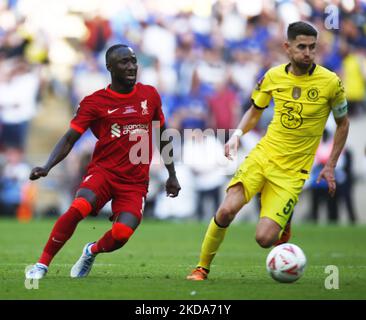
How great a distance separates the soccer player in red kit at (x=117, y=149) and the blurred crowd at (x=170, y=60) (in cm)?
1025

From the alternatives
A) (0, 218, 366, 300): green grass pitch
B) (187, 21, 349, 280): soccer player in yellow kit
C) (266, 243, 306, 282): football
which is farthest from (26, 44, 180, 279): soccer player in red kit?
(266, 243, 306, 282): football

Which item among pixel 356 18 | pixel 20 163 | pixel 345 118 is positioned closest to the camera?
pixel 345 118

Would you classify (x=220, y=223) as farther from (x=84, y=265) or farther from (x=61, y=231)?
(x=61, y=231)

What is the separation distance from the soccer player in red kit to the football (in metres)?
1.51

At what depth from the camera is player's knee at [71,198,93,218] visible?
9544 mm

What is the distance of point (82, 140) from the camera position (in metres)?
21.9

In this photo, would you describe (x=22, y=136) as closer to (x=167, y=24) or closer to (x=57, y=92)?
(x=57, y=92)

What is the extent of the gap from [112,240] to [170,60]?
12.7 m

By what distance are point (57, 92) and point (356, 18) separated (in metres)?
7.11

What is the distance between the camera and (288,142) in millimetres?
9891

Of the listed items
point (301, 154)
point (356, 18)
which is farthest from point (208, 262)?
point (356, 18)

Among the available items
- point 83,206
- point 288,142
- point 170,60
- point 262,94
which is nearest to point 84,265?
point 83,206

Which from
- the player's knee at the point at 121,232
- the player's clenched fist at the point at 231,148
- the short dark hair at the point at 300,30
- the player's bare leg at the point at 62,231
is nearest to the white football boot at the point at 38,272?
the player's bare leg at the point at 62,231

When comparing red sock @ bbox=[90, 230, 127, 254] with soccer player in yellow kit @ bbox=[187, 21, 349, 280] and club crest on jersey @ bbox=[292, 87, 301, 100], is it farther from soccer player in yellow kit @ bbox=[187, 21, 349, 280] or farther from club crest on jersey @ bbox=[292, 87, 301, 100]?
club crest on jersey @ bbox=[292, 87, 301, 100]
